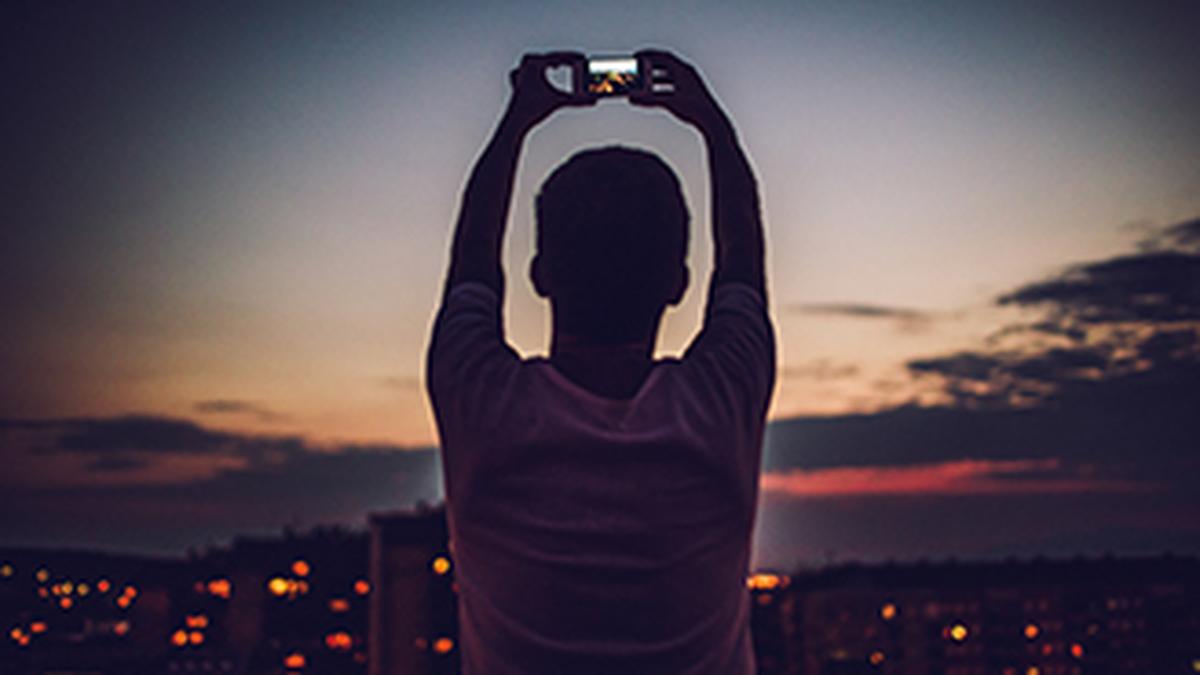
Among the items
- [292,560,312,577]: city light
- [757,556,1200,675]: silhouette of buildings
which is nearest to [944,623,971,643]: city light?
[757,556,1200,675]: silhouette of buildings

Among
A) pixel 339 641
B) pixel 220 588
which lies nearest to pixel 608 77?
pixel 339 641

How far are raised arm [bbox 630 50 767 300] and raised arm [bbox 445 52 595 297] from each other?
13 cm

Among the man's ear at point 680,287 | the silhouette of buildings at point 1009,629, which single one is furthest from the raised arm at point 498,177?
the silhouette of buildings at point 1009,629

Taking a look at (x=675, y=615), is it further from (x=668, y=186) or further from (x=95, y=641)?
(x=95, y=641)

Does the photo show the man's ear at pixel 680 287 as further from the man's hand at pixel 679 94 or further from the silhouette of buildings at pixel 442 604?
the silhouette of buildings at pixel 442 604

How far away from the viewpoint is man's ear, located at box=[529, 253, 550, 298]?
133cm

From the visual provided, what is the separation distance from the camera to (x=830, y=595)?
11994cm

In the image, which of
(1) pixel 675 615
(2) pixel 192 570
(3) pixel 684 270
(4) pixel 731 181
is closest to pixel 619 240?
(3) pixel 684 270

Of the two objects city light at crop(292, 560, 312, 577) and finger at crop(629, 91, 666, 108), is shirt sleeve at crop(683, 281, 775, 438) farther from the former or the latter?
city light at crop(292, 560, 312, 577)

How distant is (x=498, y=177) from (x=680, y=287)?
0.28m

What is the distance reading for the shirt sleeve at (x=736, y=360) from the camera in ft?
3.97

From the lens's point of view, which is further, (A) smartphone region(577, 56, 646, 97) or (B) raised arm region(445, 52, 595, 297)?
(A) smartphone region(577, 56, 646, 97)

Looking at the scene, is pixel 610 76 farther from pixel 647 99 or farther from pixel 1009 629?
pixel 1009 629

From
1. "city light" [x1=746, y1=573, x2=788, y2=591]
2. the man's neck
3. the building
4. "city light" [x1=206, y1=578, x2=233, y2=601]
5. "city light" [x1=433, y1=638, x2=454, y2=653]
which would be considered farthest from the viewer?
"city light" [x1=746, y1=573, x2=788, y2=591]
